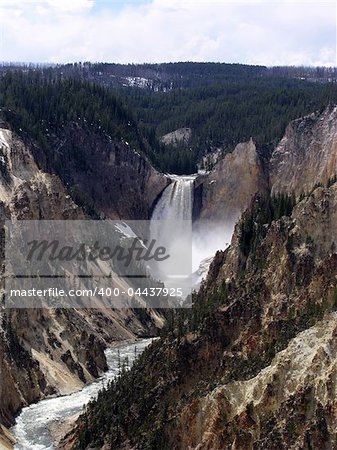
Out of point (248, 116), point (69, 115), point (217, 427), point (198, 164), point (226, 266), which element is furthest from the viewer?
point (248, 116)

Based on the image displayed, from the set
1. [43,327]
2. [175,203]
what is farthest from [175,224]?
[43,327]

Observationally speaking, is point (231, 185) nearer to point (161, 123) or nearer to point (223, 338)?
point (223, 338)

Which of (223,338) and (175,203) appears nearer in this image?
(223,338)

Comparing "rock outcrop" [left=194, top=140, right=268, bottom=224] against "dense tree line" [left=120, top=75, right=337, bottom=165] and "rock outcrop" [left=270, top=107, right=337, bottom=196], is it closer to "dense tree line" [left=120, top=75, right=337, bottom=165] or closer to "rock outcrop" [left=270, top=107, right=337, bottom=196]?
"rock outcrop" [left=270, top=107, right=337, bottom=196]

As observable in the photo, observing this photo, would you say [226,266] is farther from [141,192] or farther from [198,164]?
[198,164]

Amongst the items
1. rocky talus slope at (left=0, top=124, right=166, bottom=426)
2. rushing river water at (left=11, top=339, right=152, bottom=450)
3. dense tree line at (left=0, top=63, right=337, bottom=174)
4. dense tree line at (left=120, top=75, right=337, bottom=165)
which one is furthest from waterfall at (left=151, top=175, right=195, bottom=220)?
rushing river water at (left=11, top=339, right=152, bottom=450)

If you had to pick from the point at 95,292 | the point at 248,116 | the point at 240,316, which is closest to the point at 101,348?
the point at 95,292
